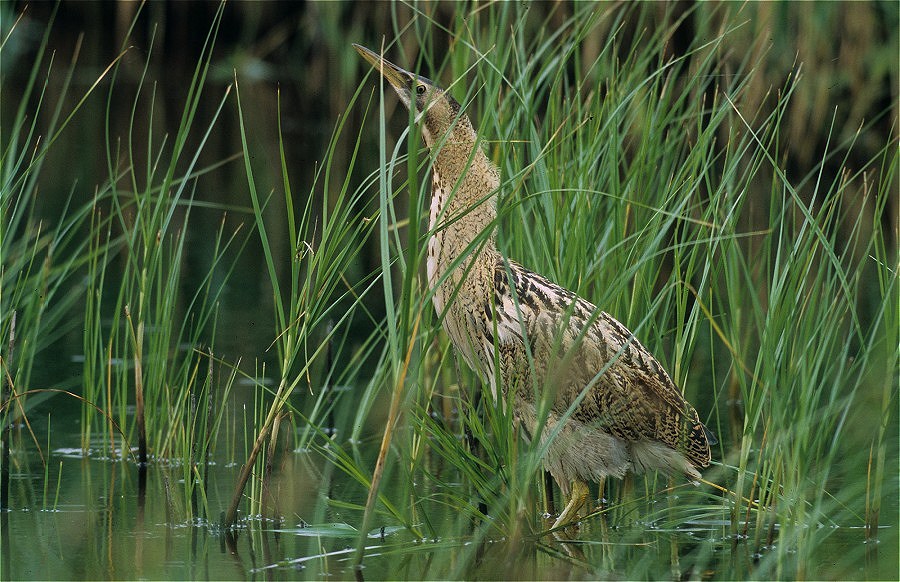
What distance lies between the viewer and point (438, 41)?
13305 mm

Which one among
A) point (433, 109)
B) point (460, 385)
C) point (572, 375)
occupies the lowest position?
point (460, 385)

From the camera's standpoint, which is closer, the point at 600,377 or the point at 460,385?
the point at 600,377

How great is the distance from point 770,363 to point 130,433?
2.51 meters

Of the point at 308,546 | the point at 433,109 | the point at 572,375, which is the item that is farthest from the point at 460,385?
the point at 308,546

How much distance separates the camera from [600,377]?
4.41m

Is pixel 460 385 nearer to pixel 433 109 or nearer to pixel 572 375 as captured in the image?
pixel 572 375

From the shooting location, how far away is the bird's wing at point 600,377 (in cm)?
439

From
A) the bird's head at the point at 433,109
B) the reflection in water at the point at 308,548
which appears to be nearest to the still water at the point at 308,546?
the reflection in water at the point at 308,548

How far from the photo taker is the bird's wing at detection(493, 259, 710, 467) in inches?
173

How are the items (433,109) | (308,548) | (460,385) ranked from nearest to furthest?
(308,548) < (433,109) < (460,385)

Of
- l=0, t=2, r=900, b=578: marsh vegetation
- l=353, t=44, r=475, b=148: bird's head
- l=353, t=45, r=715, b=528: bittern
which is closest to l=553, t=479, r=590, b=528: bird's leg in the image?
l=353, t=45, r=715, b=528: bittern

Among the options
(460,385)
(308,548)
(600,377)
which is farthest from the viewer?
(460,385)

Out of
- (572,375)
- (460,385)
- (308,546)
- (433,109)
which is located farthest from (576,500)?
(433,109)

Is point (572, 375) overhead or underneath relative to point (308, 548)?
overhead
